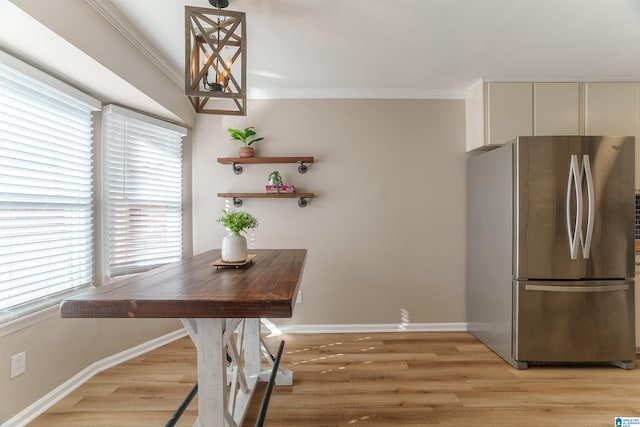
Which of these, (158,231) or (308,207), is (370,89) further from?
(158,231)

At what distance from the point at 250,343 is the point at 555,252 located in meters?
2.38

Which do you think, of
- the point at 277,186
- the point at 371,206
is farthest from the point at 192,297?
the point at 371,206

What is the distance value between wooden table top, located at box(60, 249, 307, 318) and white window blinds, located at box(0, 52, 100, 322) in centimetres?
99

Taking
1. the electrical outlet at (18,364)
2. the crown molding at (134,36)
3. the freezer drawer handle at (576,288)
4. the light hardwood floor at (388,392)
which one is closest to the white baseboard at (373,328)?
the light hardwood floor at (388,392)

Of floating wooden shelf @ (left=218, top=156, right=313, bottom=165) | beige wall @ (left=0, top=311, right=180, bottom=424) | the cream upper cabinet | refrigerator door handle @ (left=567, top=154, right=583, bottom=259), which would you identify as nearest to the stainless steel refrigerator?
refrigerator door handle @ (left=567, top=154, right=583, bottom=259)

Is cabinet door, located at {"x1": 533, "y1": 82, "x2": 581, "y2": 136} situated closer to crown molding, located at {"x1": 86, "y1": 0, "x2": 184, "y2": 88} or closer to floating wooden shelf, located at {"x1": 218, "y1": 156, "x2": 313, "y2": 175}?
floating wooden shelf, located at {"x1": 218, "y1": 156, "x2": 313, "y2": 175}

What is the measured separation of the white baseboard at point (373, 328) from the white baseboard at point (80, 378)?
1.08 m

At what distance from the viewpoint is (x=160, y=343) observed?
2.95 m

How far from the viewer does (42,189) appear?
6.64 feet

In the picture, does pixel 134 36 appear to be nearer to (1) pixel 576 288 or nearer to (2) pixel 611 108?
(1) pixel 576 288

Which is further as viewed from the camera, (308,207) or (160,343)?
(308,207)

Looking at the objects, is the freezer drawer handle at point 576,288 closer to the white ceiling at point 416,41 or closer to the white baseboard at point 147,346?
the white baseboard at point 147,346

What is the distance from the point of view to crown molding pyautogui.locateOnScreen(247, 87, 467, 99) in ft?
10.5

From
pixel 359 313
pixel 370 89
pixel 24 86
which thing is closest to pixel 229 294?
pixel 24 86
